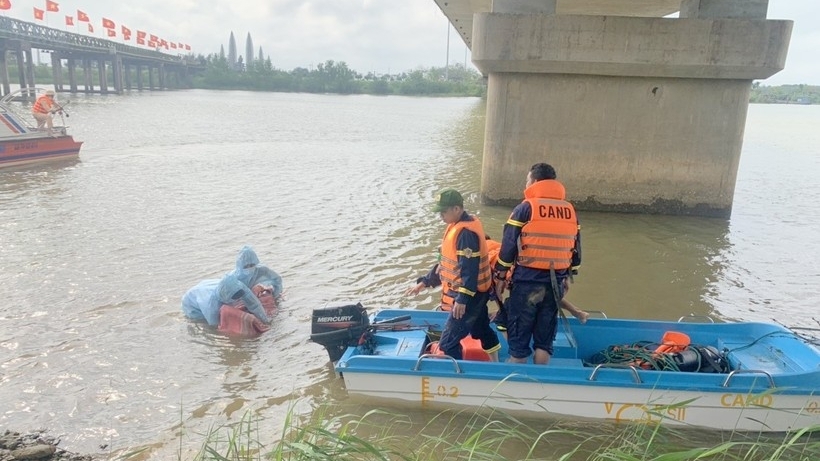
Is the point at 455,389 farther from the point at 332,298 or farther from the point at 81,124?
the point at 81,124

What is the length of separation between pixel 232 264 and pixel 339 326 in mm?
3908

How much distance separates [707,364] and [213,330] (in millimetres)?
4615

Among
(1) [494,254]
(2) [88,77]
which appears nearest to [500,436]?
(1) [494,254]

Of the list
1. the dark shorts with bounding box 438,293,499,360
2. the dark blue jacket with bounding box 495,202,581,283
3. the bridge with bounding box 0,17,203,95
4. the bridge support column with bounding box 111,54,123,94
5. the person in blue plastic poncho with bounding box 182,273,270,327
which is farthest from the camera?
the bridge support column with bounding box 111,54,123,94

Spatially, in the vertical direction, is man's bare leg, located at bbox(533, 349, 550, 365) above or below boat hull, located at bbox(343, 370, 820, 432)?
above

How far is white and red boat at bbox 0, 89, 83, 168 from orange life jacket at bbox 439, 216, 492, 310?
14.9 meters

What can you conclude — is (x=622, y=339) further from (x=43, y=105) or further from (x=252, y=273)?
(x=43, y=105)

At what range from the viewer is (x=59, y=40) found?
53.9 meters

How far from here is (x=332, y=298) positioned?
287 inches

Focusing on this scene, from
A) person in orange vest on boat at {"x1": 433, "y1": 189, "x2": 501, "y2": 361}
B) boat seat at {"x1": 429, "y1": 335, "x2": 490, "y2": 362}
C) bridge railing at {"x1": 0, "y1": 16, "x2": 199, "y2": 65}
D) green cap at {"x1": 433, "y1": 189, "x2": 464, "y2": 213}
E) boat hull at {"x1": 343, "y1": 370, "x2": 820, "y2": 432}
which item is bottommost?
boat hull at {"x1": 343, "y1": 370, "x2": 820, "y2": 432}

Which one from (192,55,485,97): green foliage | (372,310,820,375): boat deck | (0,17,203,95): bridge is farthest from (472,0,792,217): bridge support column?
(192,55,485,97): green foliage

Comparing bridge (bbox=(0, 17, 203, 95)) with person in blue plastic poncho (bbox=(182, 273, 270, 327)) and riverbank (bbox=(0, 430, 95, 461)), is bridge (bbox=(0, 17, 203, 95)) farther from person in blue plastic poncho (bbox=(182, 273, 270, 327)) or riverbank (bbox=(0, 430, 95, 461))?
riverbank (bbox=(0, 430, 95, 461))

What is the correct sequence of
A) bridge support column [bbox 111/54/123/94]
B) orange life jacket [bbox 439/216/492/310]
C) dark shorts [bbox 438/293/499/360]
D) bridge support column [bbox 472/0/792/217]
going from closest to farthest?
1. orange life jacket [bbox 439/216/492/310]
2. dark shorts [bbox 438/293/499/360]
3. bridge support column [bbox 472/0/792/217]
4. bridge support column [bbox 111/54/123/94]

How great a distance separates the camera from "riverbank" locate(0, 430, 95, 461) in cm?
386
